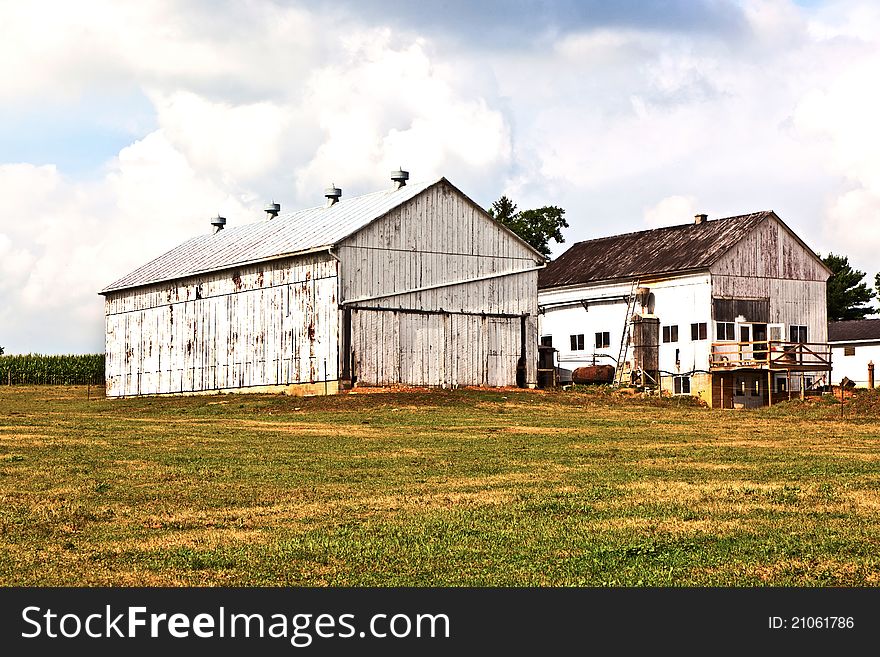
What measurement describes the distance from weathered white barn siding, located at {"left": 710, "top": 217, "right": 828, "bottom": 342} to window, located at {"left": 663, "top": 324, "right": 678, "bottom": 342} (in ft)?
8.50

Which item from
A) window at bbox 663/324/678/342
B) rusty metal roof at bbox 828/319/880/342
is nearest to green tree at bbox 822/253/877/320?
rusty metal roof at bbox 828/319/880/342

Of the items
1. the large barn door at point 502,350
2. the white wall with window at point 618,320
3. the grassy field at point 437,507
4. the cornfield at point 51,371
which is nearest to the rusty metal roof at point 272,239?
the large barn door at point 502,350

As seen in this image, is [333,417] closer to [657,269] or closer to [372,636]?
A: [657,269]

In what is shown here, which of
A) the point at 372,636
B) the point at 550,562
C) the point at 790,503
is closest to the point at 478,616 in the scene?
the point at 372,636

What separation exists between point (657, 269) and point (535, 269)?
22.5 ft

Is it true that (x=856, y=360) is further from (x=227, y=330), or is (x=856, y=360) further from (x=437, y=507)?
(x=437, y=507)

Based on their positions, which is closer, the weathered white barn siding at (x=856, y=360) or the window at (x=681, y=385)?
the window at (x=681, y=385)

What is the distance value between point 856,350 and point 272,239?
36.7 m

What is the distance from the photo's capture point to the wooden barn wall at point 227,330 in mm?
51625

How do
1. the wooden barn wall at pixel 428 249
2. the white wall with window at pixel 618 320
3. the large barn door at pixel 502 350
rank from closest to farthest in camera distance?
1. the wooden barn wall at pixel 428 249
2. the large barn door at pixel 502 350
3. the white wall with window at pixel 618 320

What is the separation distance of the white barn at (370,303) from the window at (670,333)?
6.91 meters

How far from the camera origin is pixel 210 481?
2011 centimetres

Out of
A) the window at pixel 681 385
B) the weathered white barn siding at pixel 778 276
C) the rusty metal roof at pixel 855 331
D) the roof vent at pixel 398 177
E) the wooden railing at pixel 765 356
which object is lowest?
the window at pixel 681 385

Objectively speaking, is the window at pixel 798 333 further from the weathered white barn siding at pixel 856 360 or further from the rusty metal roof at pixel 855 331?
the rusty metal roof at pixel 855 331
